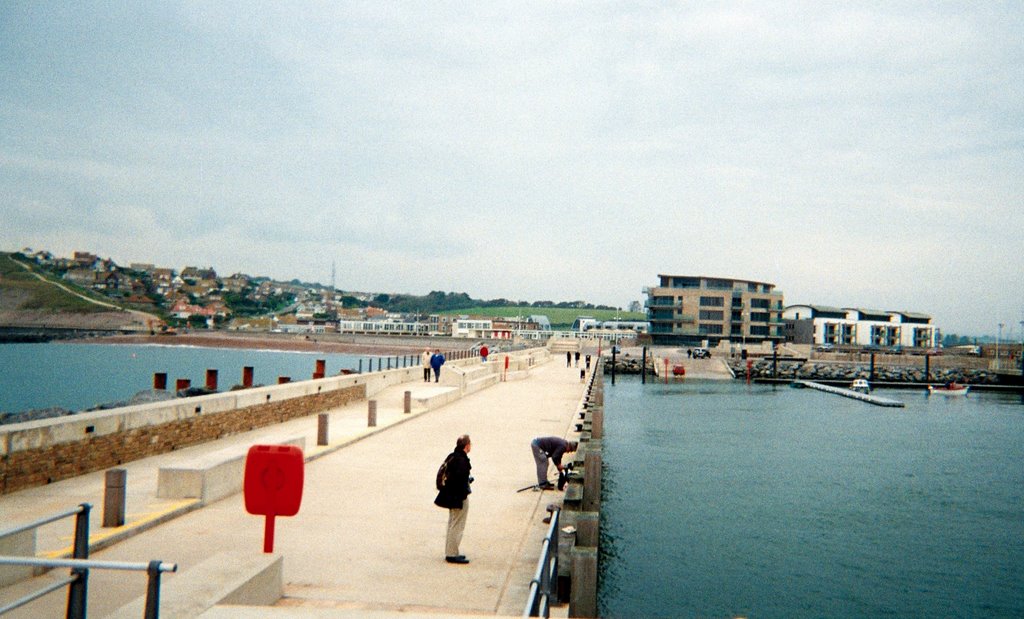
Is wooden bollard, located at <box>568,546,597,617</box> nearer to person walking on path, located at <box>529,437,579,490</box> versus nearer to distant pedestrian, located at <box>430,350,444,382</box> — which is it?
person walking on path, located at <box>529,437,579,490</box>

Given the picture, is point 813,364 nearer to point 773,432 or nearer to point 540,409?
point 773,432

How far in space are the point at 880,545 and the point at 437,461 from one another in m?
13.0

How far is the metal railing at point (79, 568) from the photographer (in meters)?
5.50

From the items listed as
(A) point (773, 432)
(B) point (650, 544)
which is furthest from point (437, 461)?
(A) point (773, 432)

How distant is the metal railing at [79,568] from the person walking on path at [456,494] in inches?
158

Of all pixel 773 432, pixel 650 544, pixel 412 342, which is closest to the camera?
pixel 650 544

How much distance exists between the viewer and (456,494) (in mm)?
9781

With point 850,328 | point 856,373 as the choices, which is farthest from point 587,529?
point 850,328

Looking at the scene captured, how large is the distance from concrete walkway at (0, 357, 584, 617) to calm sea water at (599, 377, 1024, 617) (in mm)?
4965

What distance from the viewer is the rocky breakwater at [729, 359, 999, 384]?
97.5 meters

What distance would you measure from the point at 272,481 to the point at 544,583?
3.06m

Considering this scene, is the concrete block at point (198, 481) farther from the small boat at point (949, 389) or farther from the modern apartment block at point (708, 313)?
the modern apartment block at point (708, 313)

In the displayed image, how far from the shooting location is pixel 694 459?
36000mm

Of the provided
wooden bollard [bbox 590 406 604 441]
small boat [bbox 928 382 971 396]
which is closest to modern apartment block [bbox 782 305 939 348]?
small boat [bbox 928 382 971 396]
